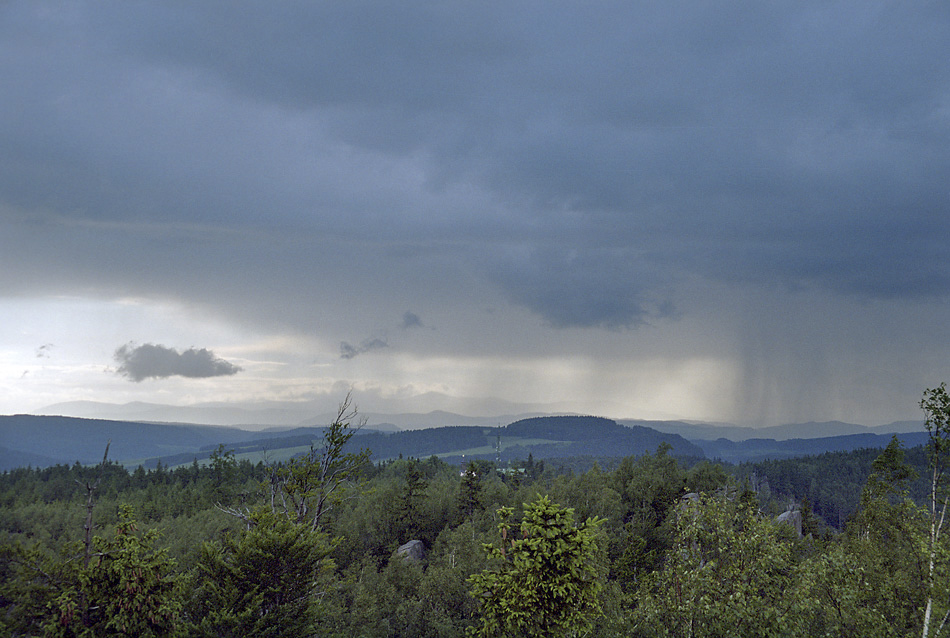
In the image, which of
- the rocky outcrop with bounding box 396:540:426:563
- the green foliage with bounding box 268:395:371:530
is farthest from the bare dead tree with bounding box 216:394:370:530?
the rocky outcrop with bounding box 396:540:426:563

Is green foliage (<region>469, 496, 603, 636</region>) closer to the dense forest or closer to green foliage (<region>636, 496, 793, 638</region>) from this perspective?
the dense forest

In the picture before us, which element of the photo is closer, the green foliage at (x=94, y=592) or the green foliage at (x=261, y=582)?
the green foliage at (x=94, y=592)

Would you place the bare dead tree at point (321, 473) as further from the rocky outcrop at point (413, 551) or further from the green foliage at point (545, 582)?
the rocky outcrop at point (413, 551)

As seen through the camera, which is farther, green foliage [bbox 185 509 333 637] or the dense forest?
green foliage [bbox 185 509 333 637]

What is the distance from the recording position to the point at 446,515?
104m

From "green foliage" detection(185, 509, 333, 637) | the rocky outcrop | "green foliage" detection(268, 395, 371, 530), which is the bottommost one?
the rocky outcrop

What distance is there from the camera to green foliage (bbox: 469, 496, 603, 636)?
24000 millimetres

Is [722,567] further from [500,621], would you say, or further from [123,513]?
[123,513]

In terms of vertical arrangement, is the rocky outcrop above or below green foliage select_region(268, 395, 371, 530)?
below

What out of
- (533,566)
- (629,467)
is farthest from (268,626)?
(629,467)

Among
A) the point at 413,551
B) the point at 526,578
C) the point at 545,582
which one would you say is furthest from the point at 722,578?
the point at 413,551

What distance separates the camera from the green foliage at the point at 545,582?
24.0m

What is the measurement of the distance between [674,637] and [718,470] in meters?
95.6

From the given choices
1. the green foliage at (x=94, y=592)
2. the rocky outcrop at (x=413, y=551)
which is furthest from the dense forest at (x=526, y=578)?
the rocky outcrop at (x=413, y=551)
